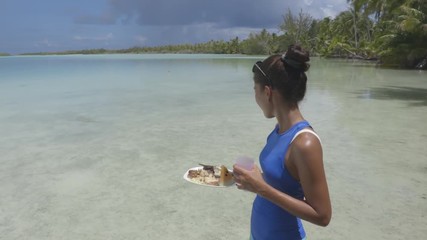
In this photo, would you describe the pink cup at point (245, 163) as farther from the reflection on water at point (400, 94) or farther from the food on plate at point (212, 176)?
the reflection on water at point (400, 94)

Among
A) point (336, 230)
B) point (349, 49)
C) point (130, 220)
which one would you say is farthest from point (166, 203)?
point (349, 49)

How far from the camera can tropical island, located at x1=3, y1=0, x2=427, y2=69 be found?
76.6 feet

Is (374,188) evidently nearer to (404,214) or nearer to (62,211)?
(404,214)

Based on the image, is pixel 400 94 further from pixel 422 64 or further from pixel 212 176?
pixel 422 64

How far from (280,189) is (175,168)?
3.82 meters

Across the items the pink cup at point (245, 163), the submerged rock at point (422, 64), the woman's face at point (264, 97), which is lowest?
the submerged rock at point (422, 64)

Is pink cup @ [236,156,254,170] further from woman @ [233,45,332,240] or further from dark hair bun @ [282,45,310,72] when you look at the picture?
dark hair bun @ [282,45,310,72]

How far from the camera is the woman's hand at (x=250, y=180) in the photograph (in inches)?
57.7

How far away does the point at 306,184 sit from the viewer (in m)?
1.39

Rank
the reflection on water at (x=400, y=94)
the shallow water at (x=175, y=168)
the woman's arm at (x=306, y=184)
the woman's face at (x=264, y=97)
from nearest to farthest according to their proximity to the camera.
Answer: the woman's arm at (x=306, y=184), the woman's face at (x=264, y=97), the shallow water at (x=175, y=168), the reflection on water at (x=400, y=94)

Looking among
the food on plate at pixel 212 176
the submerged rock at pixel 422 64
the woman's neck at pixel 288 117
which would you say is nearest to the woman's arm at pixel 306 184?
the woman's neck at pixel 288 117

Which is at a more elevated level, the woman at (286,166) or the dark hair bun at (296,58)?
the dark hair bun at (296,58)

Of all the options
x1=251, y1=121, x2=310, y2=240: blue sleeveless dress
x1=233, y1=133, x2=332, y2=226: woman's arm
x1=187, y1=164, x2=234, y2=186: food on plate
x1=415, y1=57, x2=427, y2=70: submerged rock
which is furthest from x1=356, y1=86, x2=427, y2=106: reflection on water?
x1=415, y1=57, x2=427, y2=70: submerged rock

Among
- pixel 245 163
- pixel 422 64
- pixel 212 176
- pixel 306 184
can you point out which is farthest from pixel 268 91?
pixel 422 64
